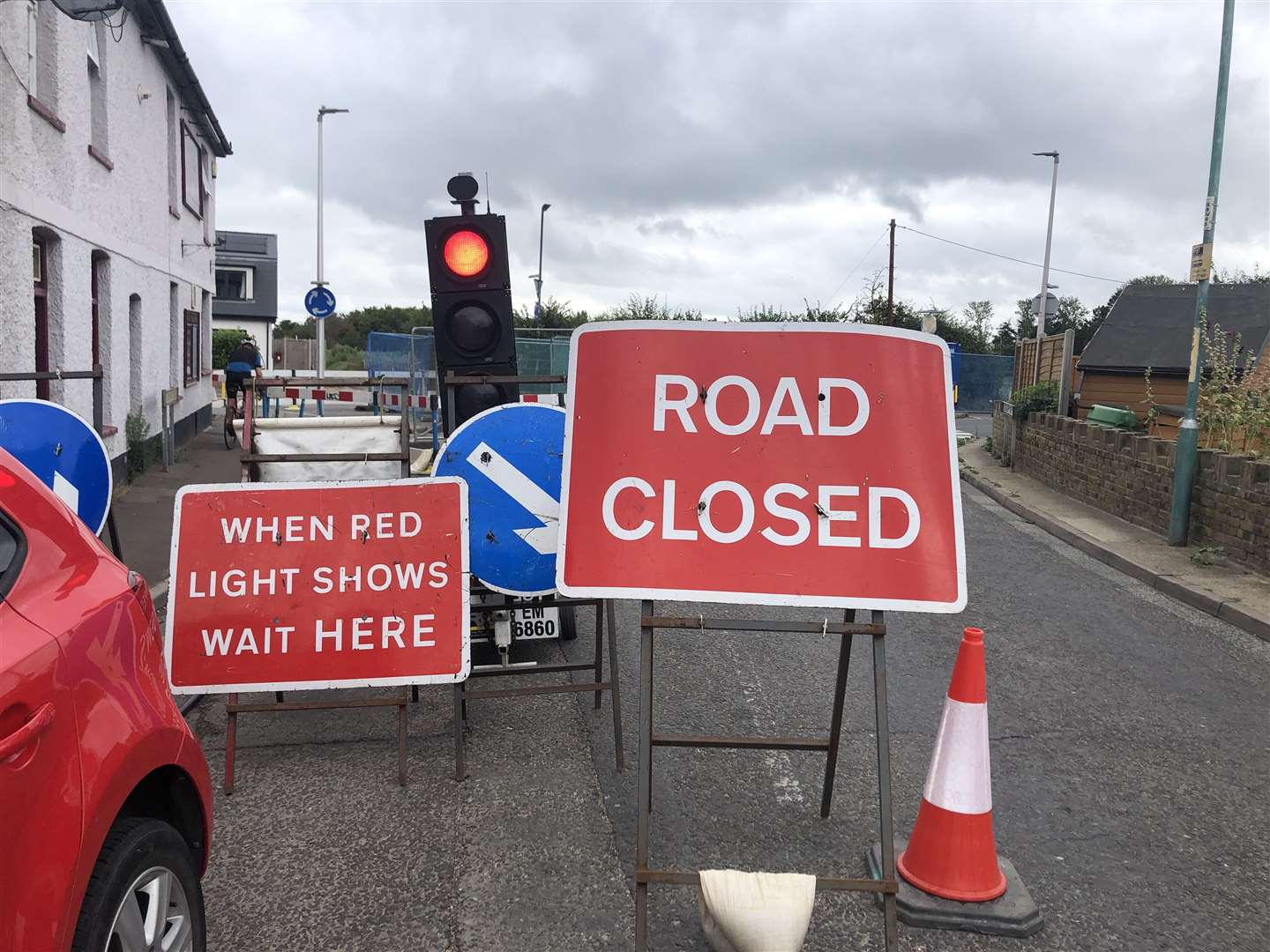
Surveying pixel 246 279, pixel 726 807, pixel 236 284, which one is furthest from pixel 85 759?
pixel 236 284

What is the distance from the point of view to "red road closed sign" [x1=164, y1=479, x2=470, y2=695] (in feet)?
14.7

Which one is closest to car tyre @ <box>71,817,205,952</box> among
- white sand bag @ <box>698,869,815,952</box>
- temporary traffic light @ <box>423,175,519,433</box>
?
white sand bag @ <box>698,869,815,952</box>

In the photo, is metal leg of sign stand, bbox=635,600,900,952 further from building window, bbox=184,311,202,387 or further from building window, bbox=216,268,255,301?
building window, bbox=216,268,255,301

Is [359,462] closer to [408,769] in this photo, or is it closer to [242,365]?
[408,769]

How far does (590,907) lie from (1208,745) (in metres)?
3.50

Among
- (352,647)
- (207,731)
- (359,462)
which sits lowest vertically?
(207,731)

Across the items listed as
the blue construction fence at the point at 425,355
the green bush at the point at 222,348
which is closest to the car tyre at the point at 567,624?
the blue construction fence at the point at 425,355

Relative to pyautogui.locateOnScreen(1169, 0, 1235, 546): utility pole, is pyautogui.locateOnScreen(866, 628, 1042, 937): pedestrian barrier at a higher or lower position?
lower

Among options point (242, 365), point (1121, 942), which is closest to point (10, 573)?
point (1121, 942)

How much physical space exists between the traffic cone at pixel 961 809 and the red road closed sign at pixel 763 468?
50cm

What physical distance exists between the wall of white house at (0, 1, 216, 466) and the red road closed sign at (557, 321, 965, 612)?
715 centimetres

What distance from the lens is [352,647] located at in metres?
4.54

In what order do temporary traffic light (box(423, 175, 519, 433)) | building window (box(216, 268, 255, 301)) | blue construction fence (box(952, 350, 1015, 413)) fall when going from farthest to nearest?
building window (box(216, 268, 255, 301)), blue construction fence (box(952, 350, 1015, 413)), temporary traffic light (box(423, 175, 519, 433))

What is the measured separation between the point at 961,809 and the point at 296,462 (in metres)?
4.05
